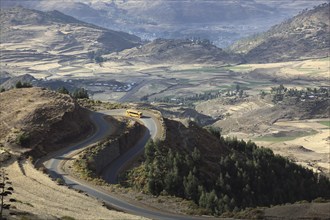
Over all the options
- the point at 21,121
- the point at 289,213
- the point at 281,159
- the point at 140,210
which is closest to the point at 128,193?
the point at 140,210

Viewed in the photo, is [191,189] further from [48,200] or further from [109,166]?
[48,200]

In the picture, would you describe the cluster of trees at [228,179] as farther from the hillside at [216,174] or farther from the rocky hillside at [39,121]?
the rocky hillside at [39,121]

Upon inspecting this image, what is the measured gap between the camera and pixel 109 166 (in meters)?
62.8

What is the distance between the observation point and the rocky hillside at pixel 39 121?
61.7 meters

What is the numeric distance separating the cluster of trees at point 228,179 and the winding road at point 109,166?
2936 mm

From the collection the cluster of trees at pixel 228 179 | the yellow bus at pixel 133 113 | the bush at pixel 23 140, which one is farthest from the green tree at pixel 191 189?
the yellow bus at pixel 133 113

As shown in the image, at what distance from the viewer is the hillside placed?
56.2 meters

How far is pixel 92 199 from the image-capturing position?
152 ft

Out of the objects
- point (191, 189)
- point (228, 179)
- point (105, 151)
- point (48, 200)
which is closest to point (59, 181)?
point (48, 200)

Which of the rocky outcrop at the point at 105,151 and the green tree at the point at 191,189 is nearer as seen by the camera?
the green tree at the point at 191,189

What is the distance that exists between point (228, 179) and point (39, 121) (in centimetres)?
2397

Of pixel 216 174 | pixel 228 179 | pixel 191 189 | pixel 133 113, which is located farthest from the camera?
pixel 133 113

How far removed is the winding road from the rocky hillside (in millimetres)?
1896

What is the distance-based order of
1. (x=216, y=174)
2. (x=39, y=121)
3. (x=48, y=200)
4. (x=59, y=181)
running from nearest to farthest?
(x=48, y=200)
(x=59, y=181)
(x=216, y=174)
(x=39, y=121)
